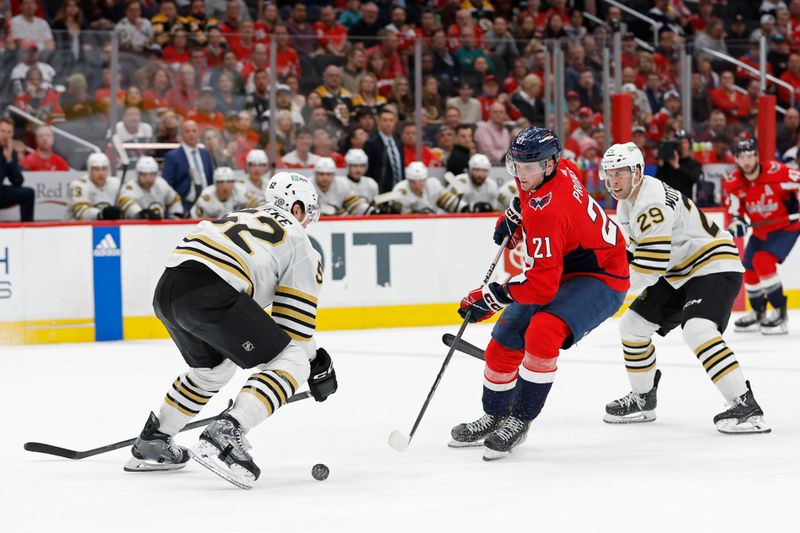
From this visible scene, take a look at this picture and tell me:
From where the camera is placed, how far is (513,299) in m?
4.69

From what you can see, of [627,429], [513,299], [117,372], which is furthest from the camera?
[117,372]

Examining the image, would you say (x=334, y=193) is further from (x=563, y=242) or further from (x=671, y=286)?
(x=563, y=242)

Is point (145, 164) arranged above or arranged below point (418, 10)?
below

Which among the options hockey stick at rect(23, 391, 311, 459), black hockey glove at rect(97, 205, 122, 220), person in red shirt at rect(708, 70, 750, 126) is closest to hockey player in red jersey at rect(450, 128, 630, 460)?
hockey stick at rect(23, 391, 311, 459)

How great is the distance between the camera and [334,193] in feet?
33.8

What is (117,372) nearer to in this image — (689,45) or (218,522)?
(218,522)

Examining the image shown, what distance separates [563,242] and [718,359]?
977mm

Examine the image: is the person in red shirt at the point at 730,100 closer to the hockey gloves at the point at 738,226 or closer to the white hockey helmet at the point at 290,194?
the hockey gloves at the point at 738,226

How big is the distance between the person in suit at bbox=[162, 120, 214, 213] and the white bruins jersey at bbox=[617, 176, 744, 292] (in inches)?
211

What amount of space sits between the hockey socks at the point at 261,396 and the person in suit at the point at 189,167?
6.14 m

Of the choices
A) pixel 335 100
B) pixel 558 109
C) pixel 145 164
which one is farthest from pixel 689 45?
pixel 145 164

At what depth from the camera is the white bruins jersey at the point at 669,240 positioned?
5.16m

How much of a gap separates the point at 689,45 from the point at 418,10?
2987 mm

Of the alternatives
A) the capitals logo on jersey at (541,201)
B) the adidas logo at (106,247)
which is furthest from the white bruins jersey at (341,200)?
the capitals logo on jersey at (541,201)
